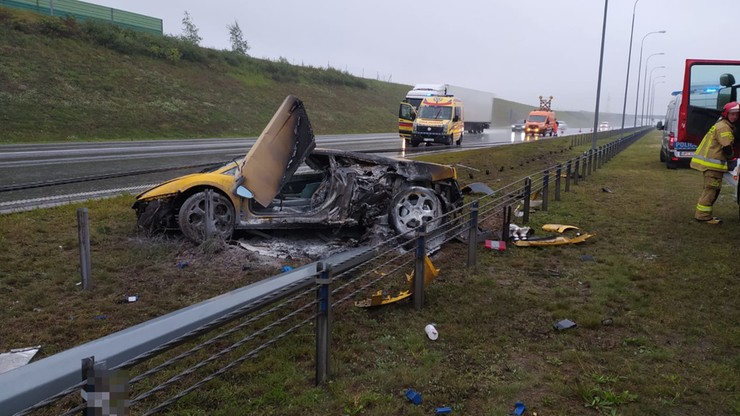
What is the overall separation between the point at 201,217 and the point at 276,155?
3.84ft

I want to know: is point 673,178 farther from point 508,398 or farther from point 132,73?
point 132,73

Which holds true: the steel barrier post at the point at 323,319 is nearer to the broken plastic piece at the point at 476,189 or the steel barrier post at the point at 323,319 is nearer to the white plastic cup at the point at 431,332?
the white plastic cup at the point at 431,332

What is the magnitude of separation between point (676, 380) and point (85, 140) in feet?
79.6

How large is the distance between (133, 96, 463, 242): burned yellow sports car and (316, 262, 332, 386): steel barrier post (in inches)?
126

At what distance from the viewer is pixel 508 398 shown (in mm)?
3266

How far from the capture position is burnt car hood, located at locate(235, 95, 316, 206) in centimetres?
632

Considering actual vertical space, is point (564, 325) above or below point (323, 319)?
below

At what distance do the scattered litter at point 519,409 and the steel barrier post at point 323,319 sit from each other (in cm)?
119

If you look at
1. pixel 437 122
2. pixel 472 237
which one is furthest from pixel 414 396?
pixel 437 122

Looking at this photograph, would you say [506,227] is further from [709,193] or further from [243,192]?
[709,193]

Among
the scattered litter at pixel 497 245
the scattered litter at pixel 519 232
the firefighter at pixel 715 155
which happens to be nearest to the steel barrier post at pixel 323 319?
the scattered litter at pixel 497 245

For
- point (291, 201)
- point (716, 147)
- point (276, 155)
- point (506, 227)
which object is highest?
point (716, 147)

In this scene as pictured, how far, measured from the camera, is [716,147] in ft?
27.6

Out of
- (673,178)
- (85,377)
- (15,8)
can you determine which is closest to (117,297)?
(85,377)
